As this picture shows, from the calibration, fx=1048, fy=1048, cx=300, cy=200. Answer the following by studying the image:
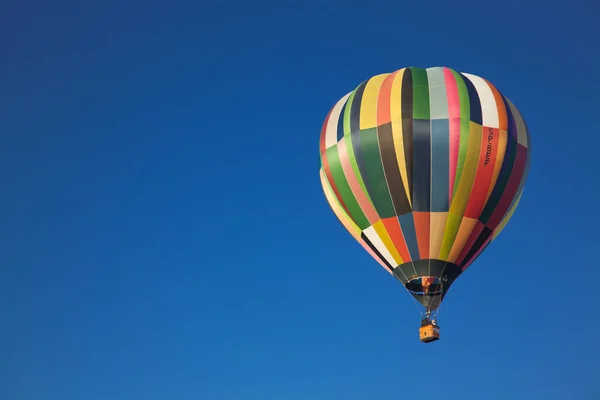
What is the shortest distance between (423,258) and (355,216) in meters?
2.59

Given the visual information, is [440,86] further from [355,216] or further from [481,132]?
[355,216]

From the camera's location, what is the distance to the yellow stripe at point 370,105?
1226 inches

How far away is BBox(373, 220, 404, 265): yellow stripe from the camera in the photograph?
102 ft

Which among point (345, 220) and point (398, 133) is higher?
point (398, 133)

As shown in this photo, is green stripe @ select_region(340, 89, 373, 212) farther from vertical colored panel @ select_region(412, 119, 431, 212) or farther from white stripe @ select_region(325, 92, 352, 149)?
vertical colored panel @ select_region(412, 119, 431, 212)

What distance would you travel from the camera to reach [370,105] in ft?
103

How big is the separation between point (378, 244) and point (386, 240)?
40cm

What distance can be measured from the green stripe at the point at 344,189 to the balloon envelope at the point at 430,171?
0.03 metres

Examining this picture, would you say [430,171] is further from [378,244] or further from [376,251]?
[376,251]

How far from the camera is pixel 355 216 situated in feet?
104

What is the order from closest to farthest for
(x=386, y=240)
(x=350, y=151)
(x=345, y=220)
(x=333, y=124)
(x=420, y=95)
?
(x=420, y=95), (x=386, y=240), (x=350, y=151), (x=333, y=124), (x=345, y=220)

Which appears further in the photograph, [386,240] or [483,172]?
[386,240]

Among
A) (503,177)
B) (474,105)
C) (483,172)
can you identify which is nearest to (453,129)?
(474,105)

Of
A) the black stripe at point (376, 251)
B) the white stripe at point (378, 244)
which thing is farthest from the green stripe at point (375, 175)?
the black stripe at point (376, 251)
